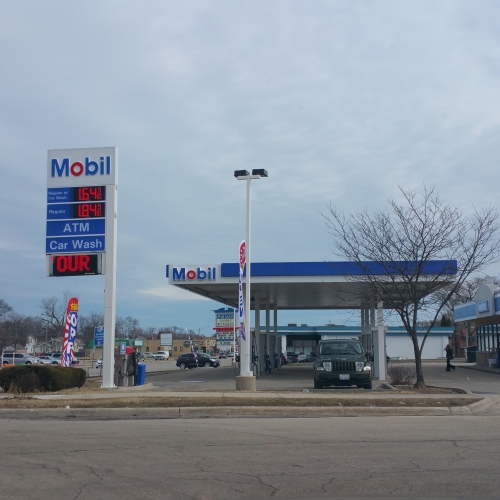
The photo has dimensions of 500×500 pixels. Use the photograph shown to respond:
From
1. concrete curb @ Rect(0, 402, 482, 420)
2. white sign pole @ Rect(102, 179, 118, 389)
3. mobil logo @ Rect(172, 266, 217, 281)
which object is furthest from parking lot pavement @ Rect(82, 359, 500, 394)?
concrete curb @ Rect(0, 402, 482, 420)

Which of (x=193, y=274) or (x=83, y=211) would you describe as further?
(x=193, y=274)

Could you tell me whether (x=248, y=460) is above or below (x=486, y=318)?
below

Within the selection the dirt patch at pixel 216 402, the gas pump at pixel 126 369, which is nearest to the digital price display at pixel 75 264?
the gas pump at pixel 126 369

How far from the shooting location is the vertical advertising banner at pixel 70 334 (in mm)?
28500

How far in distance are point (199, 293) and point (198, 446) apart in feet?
83.2

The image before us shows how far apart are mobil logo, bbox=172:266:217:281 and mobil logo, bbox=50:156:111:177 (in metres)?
7.43

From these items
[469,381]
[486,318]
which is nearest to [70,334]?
[469,381]

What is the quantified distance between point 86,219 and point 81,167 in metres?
1.92

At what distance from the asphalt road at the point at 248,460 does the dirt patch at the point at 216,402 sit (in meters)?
2.08

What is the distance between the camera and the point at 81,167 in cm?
2198

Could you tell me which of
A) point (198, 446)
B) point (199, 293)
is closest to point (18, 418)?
point (198, 446)

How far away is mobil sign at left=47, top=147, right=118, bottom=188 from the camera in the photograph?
21.8 meters

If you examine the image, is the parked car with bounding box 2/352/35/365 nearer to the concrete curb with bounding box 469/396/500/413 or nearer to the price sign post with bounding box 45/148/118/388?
the price sign post with bounding box 45/148/118/388

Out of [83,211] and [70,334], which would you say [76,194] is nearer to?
[83,211]
